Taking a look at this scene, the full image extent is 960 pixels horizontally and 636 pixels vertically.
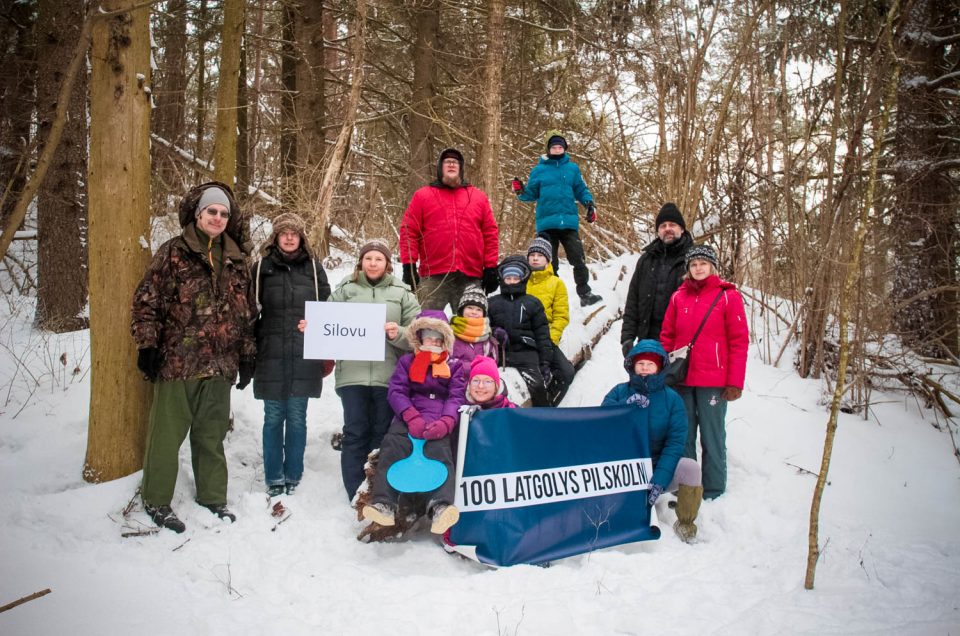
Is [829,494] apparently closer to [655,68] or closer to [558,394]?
[558,394]

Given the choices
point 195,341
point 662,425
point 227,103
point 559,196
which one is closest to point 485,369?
point 662,425

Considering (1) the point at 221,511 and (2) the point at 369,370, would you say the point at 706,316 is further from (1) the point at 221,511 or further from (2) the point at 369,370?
(1) the point at 221,511

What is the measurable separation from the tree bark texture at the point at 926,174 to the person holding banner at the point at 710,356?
Result: 370 centimetres

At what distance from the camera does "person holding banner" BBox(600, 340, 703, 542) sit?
4.11 metres

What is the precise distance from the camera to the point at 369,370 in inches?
170

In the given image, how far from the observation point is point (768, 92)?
27.1 feet

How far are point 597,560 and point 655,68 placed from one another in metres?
7.65

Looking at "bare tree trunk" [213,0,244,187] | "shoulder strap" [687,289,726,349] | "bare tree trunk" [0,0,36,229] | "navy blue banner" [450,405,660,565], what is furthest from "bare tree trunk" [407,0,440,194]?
"navy blue banner" [450,405,660,565]

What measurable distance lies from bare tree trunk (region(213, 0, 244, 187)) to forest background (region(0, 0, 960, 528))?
17mm

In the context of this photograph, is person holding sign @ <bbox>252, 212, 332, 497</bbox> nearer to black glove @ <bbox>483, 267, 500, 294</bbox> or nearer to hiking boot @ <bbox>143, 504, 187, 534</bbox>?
hiking boot @ <bbox>143, 504, 187, 534</bbox>

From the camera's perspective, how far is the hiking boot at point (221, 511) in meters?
3.77

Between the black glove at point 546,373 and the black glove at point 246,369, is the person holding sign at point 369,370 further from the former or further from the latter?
the black glove at point 546,373

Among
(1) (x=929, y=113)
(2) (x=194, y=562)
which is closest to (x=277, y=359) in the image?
(2) (x=194, y=562)


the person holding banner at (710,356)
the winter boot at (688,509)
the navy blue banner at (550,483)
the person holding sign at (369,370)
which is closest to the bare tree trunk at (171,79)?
the person holding sign at (369,370)
